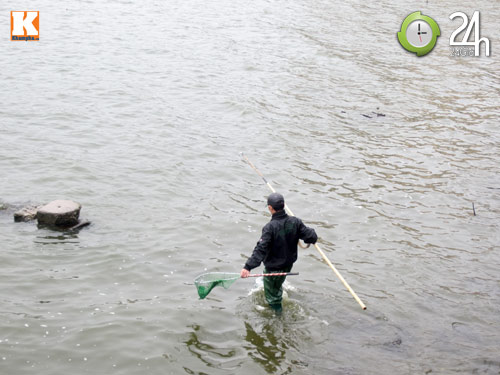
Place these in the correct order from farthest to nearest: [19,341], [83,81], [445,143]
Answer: [83,81] < [445,143] < [19,341]

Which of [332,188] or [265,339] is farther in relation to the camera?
[332,188]

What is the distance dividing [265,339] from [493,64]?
817 inches

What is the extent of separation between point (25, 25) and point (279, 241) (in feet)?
75.0

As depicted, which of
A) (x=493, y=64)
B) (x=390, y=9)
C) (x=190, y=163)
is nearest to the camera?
(x=190, y=163)

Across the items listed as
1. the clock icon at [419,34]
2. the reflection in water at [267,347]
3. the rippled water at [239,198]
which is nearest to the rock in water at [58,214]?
the rippled water at [239,198]

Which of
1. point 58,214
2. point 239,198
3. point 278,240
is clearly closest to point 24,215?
point 58,214

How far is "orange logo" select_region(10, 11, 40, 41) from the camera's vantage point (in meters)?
25.9

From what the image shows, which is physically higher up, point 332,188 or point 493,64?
point 493,64

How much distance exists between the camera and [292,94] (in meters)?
20.7

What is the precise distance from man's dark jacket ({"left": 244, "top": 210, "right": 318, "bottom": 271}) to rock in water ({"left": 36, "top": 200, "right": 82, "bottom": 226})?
4419 mm

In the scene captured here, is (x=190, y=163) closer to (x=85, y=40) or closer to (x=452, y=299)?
(x=452, y=299)

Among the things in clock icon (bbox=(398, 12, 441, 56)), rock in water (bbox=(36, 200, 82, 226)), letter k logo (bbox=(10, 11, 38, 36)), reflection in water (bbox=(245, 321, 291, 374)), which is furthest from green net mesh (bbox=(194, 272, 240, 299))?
letter k logo (bbox=(10, 11, 38, 36))

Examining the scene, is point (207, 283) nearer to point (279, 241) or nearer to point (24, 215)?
point (279, 241)

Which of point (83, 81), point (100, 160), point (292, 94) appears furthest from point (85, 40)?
point (100, 160)
